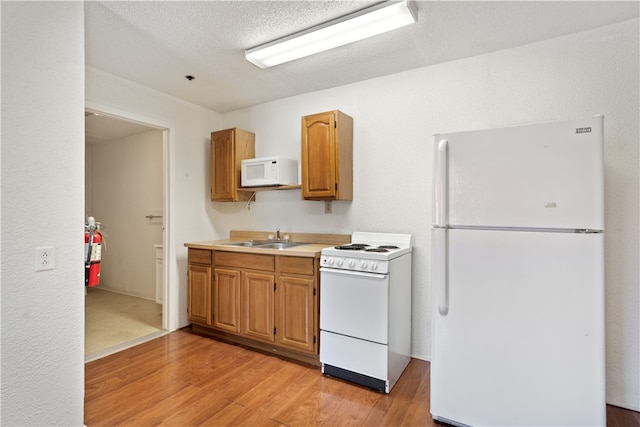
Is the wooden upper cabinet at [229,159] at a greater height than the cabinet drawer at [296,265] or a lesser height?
greater

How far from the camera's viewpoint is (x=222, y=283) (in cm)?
312

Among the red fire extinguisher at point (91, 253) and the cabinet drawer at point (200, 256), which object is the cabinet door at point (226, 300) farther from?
the red fire extinguisher at point (91, 253)

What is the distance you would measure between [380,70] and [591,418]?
2705 millimetres

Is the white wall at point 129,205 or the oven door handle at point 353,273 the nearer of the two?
the oven door handle at point 353,273

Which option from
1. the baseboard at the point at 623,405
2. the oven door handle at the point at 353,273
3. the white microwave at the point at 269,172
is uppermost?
the white microwave at the point at 269,172

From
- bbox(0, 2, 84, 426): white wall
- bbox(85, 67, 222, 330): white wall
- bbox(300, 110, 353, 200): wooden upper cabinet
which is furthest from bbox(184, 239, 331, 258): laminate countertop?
bbox(0, 2, 84, 426): white wall

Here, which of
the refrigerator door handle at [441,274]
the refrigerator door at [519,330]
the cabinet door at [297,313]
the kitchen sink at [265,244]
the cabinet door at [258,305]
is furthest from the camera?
the kitchen sink at [265,244]

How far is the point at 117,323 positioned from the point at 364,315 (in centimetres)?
291

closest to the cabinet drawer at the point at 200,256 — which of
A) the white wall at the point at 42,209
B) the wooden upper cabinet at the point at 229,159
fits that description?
the wooden upper cabinet at the point at 229,159

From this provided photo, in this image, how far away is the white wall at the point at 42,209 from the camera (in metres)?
1.46

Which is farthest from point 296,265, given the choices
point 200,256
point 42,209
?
point 42,209

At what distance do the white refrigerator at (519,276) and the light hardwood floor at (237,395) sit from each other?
41 centimetres

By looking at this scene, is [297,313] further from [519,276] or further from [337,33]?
[337,33]

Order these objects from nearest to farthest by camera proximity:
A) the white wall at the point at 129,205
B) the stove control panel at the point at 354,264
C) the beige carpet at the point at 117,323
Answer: the stove control panel at the point at 354,264 < the beige carpet at the point at 117,323 < the white wall at the point at 129,205
